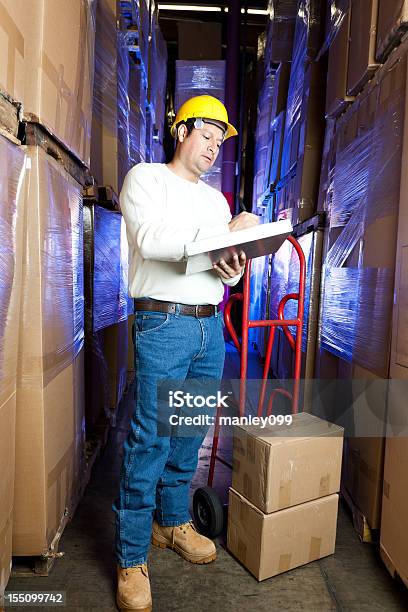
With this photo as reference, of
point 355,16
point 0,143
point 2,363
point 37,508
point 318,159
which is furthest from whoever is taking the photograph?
point 318,159

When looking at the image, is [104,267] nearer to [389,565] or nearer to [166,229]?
[166,229]

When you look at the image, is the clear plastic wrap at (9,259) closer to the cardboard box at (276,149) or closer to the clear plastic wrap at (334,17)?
the clear plastic wrap at (334,17)

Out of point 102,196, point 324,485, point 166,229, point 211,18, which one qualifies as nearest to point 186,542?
point 324,485

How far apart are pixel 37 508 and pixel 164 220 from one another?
1.08 metres

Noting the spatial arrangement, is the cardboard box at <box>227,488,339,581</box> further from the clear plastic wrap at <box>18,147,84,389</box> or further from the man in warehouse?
the clear plastic wrap at <box>18,147,84,389</box>

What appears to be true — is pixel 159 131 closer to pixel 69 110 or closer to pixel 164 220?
pixel 69 110

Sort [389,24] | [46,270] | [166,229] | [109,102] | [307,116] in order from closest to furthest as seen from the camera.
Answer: [166,229] < [46,270] < [389,24] < [109,102] < [307,116]

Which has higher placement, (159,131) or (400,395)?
(159,131)

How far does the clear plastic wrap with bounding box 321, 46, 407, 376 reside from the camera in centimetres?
185

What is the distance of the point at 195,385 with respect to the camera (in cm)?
179

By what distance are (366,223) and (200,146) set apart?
92cm

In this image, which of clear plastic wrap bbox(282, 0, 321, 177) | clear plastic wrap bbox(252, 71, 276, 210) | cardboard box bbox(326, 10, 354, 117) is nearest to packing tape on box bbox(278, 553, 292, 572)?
cardboard box bbox(326, 10, 354, 117)

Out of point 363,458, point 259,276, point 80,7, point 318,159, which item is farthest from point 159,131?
point 363,458

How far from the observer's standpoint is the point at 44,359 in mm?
1538
